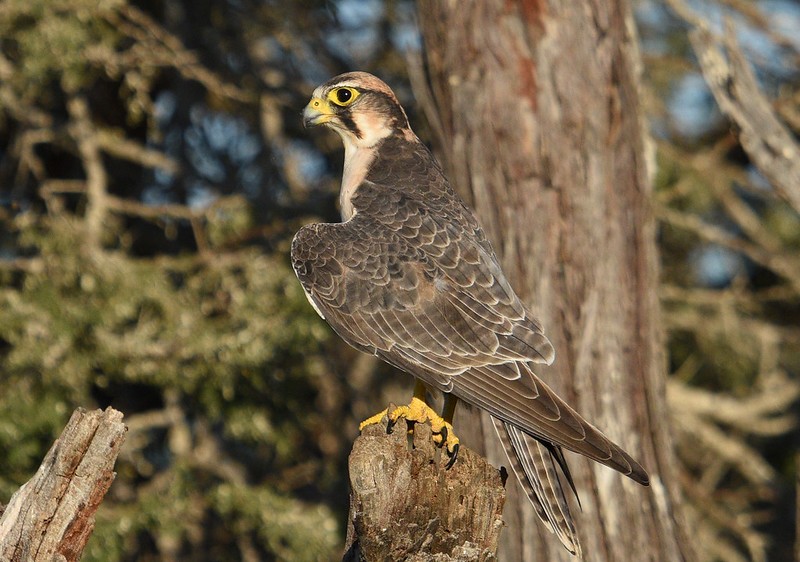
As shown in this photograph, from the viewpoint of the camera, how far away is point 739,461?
755cm

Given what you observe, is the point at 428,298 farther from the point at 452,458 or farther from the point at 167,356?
the point at 167,356

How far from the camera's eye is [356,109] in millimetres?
4633

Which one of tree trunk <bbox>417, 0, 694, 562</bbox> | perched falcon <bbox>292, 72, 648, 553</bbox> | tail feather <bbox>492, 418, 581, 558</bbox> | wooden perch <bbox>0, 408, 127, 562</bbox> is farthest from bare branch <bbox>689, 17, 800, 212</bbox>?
wooden perch <bbox>0, 408, 127, 562</bbox>

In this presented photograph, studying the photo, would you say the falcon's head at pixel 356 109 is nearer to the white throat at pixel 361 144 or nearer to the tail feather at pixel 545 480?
the white throat at pixel 361 144

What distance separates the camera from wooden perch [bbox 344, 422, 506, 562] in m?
3.06

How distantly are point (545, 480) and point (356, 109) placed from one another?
1913mm

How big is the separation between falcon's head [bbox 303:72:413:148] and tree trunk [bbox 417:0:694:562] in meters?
0.58

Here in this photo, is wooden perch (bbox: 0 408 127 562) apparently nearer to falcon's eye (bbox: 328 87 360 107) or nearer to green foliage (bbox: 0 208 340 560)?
falcon's eye (bbox: 328 87 360 107)

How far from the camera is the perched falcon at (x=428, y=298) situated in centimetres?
368

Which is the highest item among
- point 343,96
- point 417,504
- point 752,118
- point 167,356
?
point 752,118

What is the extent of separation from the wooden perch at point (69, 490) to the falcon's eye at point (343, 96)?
2.04 metres

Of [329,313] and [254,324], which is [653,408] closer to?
[329,313]

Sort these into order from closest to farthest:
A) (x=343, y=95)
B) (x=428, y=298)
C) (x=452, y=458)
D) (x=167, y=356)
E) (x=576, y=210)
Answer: (x=452, y=458)
(x=428, y=298)
(x=343, y=95)
(x=576, y=210)
(x=167, y=356)

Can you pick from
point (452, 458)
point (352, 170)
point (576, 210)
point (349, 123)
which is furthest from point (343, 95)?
point (452, 458)
